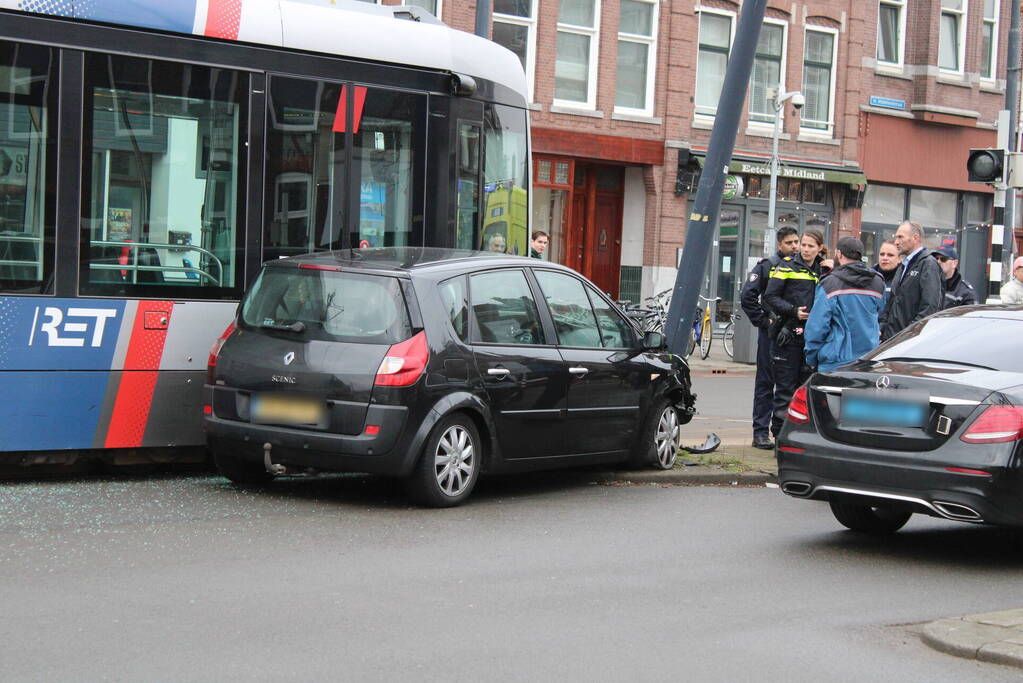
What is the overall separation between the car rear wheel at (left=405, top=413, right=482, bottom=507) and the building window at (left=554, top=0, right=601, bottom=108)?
63.4ft

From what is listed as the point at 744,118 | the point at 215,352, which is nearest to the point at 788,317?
the point at 215,352

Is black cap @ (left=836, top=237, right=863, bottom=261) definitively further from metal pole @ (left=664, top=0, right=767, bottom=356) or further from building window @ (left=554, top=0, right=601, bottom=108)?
building window @ (left=554, top=0, right=601, bottom=108)

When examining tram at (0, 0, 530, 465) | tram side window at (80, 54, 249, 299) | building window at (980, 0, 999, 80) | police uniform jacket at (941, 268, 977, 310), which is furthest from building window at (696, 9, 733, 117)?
tram side window at (80, 54, 249, 299)

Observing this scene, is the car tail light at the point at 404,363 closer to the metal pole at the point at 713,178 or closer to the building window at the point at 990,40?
the metal pole at the point at 713,178

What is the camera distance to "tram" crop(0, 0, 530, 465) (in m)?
8.70

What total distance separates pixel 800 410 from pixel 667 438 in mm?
2489

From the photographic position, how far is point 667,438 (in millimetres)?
10438

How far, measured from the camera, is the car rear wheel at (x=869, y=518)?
8.37 meters

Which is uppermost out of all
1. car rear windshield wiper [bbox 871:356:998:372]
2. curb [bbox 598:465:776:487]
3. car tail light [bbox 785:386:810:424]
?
car rear windshield wiper [bbox 871:356:998:372]

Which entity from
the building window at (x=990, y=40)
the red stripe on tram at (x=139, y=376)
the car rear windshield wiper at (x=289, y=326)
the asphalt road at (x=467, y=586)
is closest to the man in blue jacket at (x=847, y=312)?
the asphalt road at (x=467, y=586)

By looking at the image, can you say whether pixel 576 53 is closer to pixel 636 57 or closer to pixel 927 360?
pixel 636 57

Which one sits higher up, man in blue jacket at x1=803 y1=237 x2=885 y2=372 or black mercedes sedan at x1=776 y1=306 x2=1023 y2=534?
man in blue jacket at x1=803 y1=237 x2=885 y2=372

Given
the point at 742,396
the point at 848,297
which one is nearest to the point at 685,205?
the point at 742,396

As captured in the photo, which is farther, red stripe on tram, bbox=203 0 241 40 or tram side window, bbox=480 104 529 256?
tram side window, bbox=480 104 529 256
